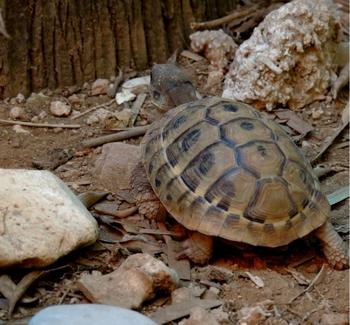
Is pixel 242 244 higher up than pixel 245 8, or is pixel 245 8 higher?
pixel 245 8

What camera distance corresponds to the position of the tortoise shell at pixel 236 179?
3033 millimetres

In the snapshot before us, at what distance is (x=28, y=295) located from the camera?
9.05 ft

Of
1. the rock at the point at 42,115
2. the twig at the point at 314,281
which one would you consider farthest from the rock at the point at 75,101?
the twig at the point at 314,281

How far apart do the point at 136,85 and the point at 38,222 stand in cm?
164

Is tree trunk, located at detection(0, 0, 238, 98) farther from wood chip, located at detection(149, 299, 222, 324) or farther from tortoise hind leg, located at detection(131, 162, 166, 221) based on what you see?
wood chip, located at detection(149, 299, 222, 324)

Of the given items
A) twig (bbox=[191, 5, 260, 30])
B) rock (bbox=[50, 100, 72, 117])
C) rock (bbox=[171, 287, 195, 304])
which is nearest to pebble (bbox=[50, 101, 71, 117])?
rock (bbox=[50, 100, 72, 117])

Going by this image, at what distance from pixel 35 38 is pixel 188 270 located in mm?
1645

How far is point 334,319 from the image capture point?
2.78 meters

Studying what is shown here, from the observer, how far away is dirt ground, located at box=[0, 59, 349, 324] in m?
2.83

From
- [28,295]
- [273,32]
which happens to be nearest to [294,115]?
[273,32]

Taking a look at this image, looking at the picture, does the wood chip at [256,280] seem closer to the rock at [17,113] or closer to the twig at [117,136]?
the twig at [117,136]

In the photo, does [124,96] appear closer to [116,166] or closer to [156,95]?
[156,95]

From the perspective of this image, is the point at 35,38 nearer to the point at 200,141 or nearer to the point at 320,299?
the point at 200,141

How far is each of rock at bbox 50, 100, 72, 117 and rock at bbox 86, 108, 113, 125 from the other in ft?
0.42
